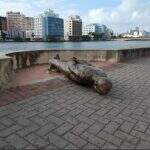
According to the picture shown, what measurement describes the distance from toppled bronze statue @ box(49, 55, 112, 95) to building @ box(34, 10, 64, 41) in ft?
327

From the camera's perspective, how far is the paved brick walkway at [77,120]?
3525 millimetres

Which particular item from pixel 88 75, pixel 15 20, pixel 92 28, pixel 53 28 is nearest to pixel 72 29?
pixel 53 28

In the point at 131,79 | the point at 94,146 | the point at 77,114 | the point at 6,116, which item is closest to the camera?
the point at 94,146

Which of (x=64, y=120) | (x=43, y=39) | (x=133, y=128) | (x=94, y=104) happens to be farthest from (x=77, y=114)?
(x=43, y=39)

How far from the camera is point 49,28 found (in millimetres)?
107438

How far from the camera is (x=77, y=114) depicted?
455 cm

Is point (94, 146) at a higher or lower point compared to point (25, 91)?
lower

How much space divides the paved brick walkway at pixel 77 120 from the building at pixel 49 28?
10130 cm

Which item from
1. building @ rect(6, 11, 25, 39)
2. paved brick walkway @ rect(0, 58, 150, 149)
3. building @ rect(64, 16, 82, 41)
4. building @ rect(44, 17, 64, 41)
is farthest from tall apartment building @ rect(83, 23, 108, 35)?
paved brick walkway @ rect(0, 58, 150, 149)

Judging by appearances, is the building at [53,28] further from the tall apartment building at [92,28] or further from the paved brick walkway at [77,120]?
the paved brick walkway at [77,120]

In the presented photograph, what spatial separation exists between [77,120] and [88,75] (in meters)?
2.16

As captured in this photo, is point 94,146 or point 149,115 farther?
point 149,115

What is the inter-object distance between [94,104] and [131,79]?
3.16 meters

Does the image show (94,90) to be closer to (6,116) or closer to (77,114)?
(77,114)
